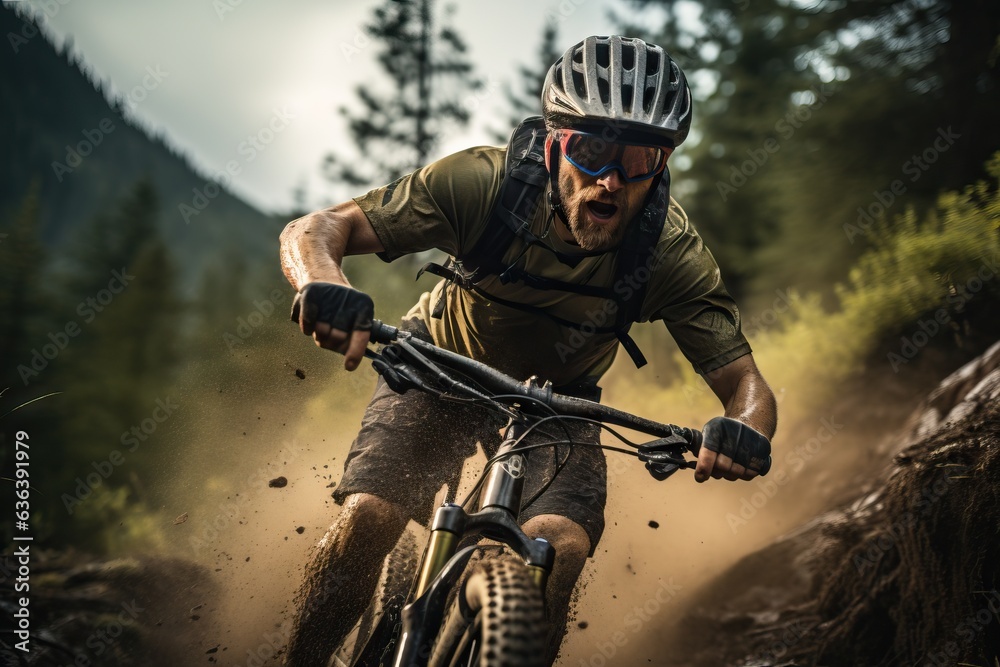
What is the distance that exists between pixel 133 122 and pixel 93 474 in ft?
302

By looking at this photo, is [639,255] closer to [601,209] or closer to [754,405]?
[601,209]

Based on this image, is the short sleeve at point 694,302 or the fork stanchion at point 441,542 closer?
the fork stanchion at point 441,542

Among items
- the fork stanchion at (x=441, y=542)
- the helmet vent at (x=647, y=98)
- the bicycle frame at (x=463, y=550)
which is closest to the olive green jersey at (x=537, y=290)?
the helmet vent at (x=647, y=98)

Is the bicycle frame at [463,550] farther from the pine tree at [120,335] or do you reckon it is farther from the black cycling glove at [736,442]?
the pine tree at [120,335]

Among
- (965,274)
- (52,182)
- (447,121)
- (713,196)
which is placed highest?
(52,182)

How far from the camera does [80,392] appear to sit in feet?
58.8

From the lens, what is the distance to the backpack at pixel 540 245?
3.53 m

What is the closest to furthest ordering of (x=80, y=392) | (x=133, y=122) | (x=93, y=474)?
(x=93, y=474)
(x=80, y=392)
(x=133, y=122)

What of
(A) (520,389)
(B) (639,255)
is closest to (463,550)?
(A) (520,389)

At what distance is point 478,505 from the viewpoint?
275cm

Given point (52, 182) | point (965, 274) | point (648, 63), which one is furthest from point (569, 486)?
point (52, 182)

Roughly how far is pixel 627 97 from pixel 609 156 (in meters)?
0.33

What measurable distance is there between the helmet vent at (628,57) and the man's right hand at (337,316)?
6.33 feet

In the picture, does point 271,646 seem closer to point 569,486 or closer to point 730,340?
point 569,486
